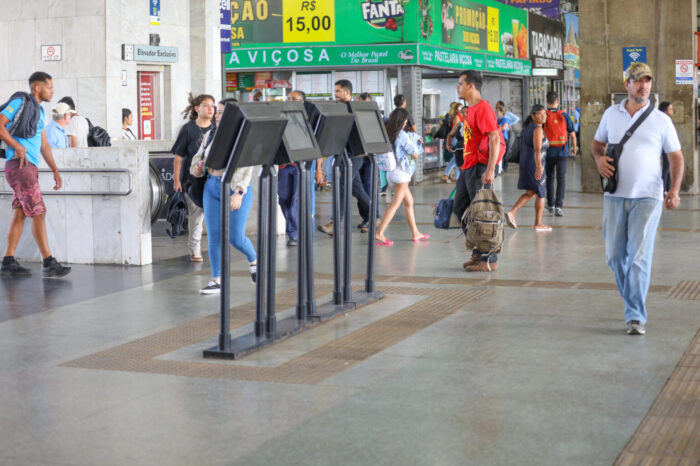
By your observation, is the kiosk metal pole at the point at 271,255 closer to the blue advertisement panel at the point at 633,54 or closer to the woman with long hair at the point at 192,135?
the woman with long hair at the point at 192,135

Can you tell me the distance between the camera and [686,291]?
9109 mm

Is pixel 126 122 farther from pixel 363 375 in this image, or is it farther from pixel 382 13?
pixel 382 13

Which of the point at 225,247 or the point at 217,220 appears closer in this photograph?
the point at 225,247

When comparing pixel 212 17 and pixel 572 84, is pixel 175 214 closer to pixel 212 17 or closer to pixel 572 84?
pixel 212 17

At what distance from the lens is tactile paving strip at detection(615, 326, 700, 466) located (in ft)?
15.4

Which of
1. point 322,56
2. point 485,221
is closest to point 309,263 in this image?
point 485,221

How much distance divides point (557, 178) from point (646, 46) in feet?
18.1

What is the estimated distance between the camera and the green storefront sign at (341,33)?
24.3 metres

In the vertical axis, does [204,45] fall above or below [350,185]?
above

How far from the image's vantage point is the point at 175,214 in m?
11.4

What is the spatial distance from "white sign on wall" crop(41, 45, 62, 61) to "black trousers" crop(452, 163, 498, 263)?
22.3ft

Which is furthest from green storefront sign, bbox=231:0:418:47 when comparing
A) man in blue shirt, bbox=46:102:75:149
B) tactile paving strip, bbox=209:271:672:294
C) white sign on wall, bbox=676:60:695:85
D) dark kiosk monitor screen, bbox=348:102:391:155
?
dark kiosk monitor screen, bbox=348:102:391:155

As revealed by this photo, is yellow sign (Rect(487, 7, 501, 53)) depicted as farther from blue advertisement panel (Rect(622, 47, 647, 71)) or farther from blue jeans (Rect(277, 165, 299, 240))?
blue jeans (Rect(277, 165, 299, 240))

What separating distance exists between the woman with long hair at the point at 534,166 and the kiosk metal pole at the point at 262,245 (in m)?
7.45
